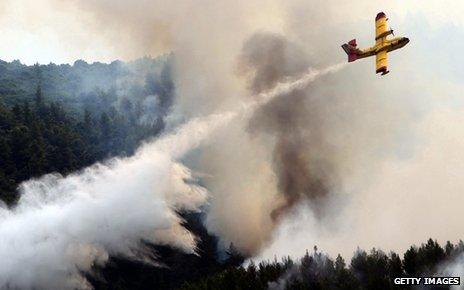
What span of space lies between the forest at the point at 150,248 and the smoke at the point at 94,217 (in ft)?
19.1

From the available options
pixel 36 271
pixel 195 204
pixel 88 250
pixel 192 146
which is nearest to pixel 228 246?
pixel 195 204

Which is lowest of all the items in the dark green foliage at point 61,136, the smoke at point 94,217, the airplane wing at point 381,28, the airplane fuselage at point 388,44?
the smoke at point 94,217

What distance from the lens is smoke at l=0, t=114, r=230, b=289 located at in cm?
9794

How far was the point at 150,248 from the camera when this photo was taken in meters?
119

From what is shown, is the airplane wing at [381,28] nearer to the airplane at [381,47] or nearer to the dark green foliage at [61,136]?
the airplane at [381,47]

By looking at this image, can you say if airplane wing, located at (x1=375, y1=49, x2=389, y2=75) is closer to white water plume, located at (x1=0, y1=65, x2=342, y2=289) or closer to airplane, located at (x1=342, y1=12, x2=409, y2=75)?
airplane, located at (x1=342, y1=12, x2=409, y2=75)

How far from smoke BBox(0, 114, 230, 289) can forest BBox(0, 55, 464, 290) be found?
5835 mm

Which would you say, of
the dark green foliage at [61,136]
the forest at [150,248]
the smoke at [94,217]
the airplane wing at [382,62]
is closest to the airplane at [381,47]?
the airplane wing at [382,62]

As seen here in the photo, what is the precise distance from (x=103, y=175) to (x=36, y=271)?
1883 centimetres

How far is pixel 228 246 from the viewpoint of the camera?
137000 millimetres

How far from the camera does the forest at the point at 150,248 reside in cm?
9681

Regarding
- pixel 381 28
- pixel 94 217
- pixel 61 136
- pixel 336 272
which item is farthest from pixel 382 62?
pixel 61 136

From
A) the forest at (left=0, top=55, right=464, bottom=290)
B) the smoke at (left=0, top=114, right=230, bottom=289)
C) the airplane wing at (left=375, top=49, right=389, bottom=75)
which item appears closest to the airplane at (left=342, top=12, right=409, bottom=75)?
the airplane wing at (left=375, top=49, right=389, bottom=75)

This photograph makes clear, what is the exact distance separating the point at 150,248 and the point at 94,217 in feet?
53.8
